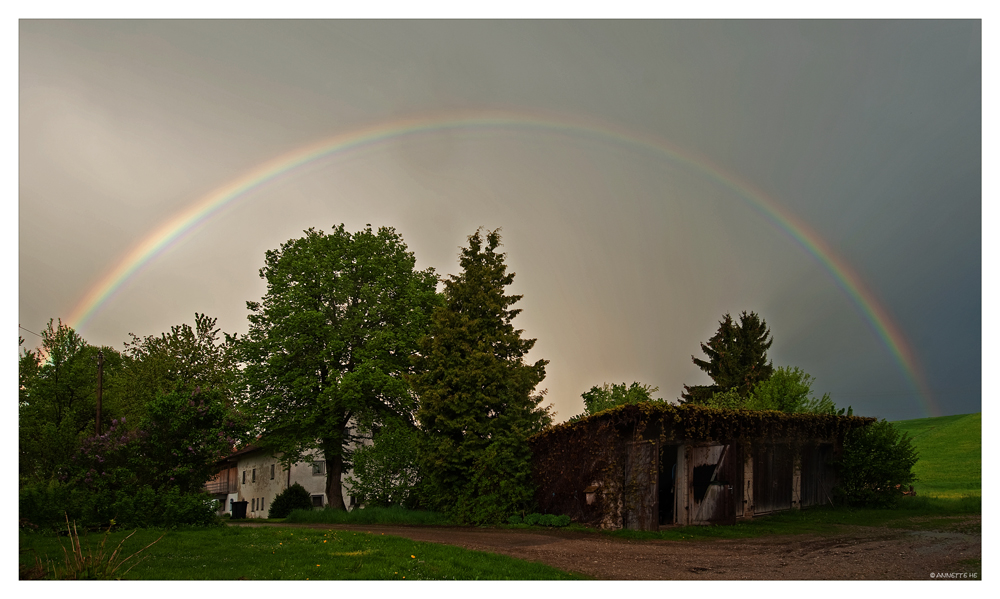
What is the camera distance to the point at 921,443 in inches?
2235

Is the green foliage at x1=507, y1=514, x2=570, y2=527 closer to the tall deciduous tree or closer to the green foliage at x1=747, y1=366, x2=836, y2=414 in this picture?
the tall deciduous tree

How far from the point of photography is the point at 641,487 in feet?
71.7

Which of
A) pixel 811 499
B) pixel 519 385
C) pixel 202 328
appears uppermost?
pixel 202 328

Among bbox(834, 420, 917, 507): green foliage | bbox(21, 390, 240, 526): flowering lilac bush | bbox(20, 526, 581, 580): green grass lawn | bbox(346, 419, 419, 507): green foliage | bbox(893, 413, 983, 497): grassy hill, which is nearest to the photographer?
bbox(20, 526, 581, 580): green grass lawn

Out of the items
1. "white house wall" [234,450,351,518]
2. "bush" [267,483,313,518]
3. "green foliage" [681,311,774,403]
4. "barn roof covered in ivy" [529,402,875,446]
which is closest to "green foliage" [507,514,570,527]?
"barn roof covered in ivy" [529,402,875,446]

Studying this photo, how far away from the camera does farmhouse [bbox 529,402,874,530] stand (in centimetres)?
2206

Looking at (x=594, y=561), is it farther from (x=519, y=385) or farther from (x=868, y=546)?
(x=519, y=385)

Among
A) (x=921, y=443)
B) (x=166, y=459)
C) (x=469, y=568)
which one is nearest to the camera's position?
(x=469, y=568)

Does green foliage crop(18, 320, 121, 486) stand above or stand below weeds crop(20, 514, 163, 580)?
above

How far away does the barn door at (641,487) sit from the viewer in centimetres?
2164

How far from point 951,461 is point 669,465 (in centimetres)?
3502

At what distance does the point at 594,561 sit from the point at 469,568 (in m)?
3.30

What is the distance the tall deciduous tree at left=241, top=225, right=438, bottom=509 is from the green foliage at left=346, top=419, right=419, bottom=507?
3.27 meters

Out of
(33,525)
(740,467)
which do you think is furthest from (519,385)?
(33,525)
